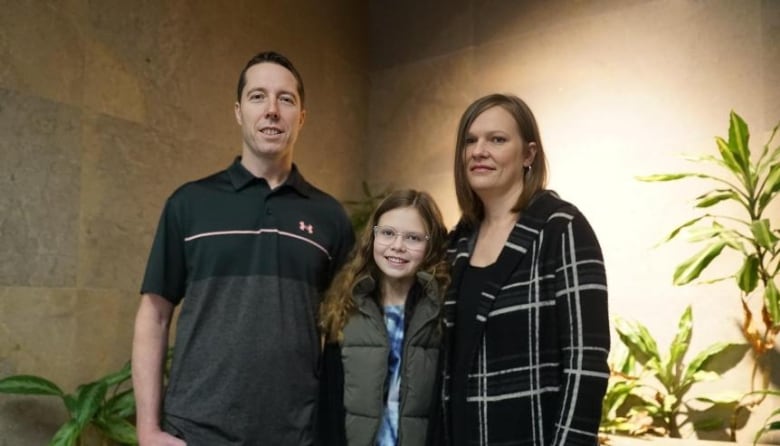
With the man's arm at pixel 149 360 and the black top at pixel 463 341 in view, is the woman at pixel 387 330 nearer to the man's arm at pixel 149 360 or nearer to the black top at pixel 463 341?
the black top at pixel 463 341

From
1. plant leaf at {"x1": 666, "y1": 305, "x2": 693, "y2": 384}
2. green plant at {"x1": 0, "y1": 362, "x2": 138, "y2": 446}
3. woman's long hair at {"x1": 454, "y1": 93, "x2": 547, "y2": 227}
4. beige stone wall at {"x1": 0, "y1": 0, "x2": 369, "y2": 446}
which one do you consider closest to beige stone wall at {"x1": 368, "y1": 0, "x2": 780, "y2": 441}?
plant leaf at {"x1": 666, "y1": 305, "x2": 693, "y2": 384}

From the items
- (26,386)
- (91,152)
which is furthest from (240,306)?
(91,152)

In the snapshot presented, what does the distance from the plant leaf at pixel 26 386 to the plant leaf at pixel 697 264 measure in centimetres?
214

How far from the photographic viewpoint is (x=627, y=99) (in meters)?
2.98

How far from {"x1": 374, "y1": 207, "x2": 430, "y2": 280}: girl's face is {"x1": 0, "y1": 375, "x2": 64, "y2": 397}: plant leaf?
46.4 inches

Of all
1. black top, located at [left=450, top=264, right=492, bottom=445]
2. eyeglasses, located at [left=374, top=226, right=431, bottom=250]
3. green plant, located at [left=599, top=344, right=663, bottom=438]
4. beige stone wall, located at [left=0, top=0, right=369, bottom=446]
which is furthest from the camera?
green plant, located at [left=599, top=344, right=663, bottom=438]

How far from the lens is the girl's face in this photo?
174 cm

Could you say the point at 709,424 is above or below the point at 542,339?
below

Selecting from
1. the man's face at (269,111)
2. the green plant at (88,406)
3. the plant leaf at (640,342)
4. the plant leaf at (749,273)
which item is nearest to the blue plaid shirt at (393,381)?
the man's face at (269,111)

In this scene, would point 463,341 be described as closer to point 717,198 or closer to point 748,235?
point 717,198

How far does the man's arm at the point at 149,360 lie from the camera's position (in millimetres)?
1690

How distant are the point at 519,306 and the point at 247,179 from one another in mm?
781

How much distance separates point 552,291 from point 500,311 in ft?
0.40

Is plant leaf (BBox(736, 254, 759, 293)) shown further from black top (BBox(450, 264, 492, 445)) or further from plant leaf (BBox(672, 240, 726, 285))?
black top (BBox(450, 264, 492, 445))
